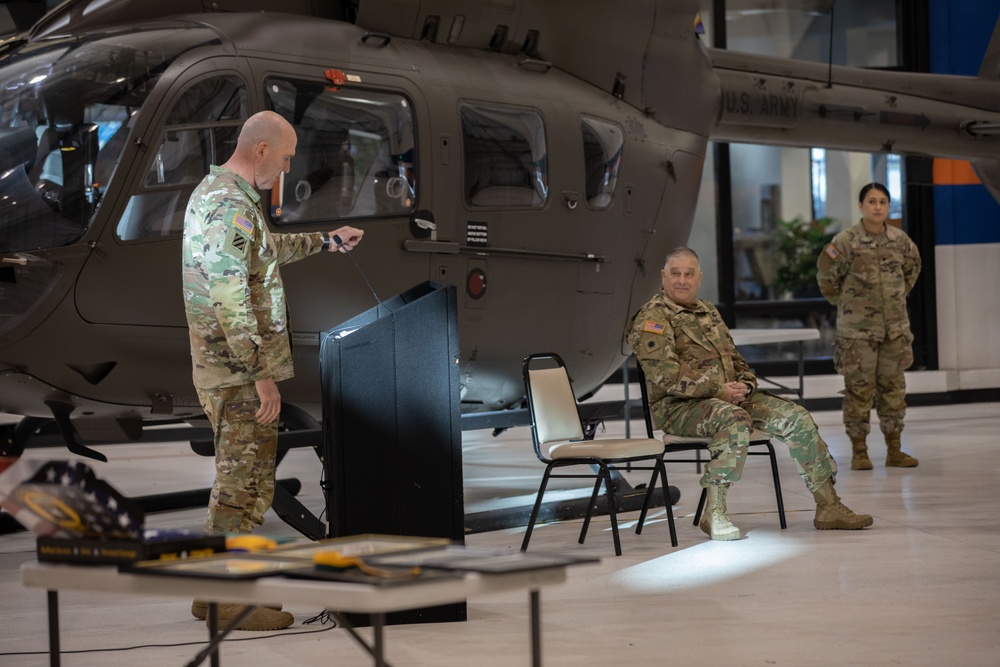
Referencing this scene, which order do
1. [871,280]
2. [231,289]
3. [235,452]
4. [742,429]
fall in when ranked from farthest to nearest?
[871,280], [742,429], [235,452], [231,289]

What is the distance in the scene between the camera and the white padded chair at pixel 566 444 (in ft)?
16.5

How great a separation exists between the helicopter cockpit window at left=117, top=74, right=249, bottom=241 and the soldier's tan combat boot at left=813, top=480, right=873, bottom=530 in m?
3.06

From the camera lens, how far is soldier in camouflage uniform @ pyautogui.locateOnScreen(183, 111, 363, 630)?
3.65 m

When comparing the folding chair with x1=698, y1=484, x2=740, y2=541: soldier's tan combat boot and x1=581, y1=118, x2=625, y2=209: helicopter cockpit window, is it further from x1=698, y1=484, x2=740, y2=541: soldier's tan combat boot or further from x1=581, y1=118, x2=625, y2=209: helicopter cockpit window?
x1=581, y1=118, x2=625, y2=209: helicopter cockpit window

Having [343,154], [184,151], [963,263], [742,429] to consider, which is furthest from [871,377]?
[963,263]

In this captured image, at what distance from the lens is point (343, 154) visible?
519cm

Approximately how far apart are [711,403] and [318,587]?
3.59 m

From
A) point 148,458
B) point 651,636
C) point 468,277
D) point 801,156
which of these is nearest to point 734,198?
point 801,156

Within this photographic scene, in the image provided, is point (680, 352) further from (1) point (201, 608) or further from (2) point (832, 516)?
(1) point (201, 608)

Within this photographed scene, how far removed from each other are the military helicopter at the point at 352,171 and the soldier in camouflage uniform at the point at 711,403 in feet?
2.68

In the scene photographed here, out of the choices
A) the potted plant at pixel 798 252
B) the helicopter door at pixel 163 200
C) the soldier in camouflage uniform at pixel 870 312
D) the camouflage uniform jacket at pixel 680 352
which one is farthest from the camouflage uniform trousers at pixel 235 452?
the potted plant at pixel 798 252

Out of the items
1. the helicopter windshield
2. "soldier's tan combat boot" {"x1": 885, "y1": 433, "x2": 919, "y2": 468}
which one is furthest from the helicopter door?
"soldier's tan combat boot" {"x1": 885, "y1": 433, "x2": 919, "y2": 468}

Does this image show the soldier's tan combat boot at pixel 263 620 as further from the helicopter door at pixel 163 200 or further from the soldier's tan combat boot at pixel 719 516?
the soldier's tan combat boot at pixel 719 516

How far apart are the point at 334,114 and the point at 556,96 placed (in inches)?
55.4
